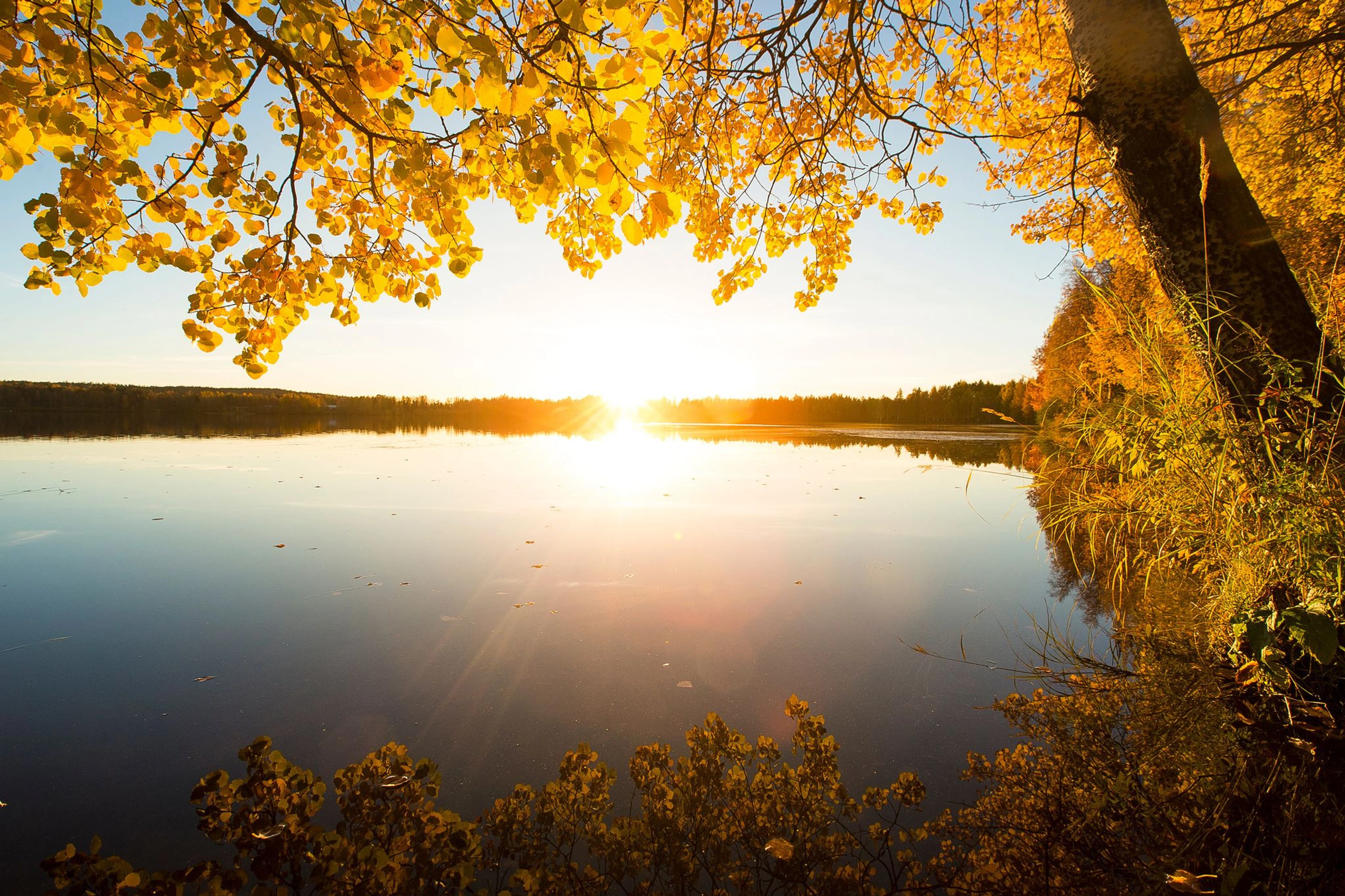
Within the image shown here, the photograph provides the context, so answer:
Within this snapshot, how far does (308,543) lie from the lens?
679 centimetres

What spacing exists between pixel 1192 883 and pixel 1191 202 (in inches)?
89.5

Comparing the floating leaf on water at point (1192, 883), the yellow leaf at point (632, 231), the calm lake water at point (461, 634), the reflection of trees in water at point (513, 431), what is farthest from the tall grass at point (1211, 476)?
the reflection of trees in water at point (513, 431)

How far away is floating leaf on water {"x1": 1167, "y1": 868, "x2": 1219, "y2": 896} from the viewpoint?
1469 millimetres

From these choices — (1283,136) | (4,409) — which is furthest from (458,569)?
(4,409)

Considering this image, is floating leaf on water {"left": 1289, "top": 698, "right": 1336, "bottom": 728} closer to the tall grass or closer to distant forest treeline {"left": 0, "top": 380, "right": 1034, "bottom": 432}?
the tall grass

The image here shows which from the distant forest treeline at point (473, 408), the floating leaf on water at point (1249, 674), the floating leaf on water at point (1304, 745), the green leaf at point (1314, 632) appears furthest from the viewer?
the distant forest treeline at point (473, 408)

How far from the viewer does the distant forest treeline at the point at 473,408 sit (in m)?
55.2

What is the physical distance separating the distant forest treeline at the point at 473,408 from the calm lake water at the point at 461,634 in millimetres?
33586

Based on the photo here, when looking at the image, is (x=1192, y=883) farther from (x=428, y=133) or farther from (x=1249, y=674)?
(x=428, y=133)

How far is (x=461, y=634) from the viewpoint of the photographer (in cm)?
428

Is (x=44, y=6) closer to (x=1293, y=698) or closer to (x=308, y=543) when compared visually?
(x=1293, y=698)

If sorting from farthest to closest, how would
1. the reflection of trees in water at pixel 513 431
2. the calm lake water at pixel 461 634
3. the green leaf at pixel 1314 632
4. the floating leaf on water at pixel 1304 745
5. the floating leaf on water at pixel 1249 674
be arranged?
the reflection of trees in water at pixel 513 431 → the calm lake water at pixel 461 634 → the floating leaf on water at pixel 1249 674 → the floating leaf on water at pixel 1304 745 → the green leaf at pixel 1314 632

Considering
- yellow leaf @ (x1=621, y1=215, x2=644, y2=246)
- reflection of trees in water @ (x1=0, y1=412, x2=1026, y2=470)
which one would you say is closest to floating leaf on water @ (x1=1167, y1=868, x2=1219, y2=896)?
yellow leaf @ (x1=621, y1=215, x2=644, y2=246)

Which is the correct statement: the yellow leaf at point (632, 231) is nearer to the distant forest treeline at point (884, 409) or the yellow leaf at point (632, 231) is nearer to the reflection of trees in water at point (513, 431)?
the reflection of trees in water at point (513, 431)
